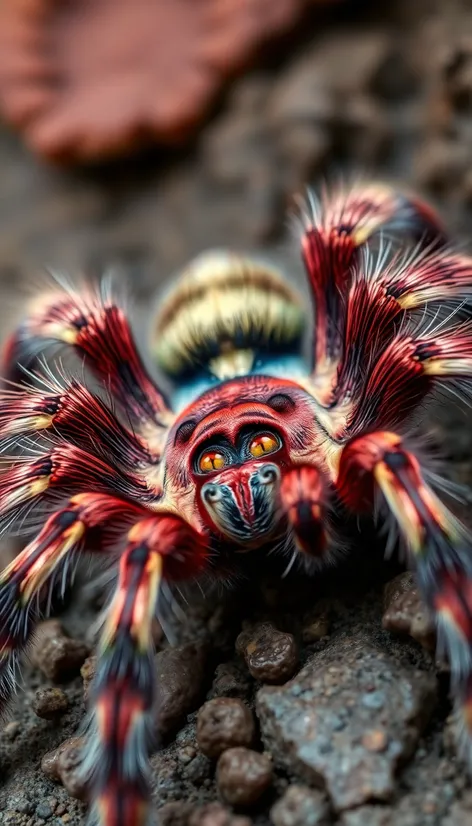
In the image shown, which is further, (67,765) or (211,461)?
(211,461)

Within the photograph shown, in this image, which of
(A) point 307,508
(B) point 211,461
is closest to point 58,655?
(B) point 211,461

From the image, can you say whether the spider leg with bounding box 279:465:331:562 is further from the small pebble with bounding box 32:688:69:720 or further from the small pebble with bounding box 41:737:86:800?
the small pebble with bounding box 32:688:69:720

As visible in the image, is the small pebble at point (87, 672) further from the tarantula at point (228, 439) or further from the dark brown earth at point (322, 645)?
the tarantula at point (228, 439)

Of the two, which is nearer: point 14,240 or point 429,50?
point 429,50

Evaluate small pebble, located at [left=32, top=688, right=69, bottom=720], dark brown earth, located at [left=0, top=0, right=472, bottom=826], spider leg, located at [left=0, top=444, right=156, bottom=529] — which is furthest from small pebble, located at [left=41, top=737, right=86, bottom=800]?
spider leg, located at [left=0, top=444, right=156, bottom=529]

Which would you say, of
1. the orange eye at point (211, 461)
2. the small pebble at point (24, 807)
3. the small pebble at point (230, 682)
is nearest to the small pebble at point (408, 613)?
the small pebble at point (230, 682)

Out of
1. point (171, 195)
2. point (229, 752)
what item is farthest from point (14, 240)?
point (229, 752)

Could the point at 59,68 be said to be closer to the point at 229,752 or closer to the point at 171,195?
the point at 171,195

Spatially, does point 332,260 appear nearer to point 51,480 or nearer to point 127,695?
point 51,480
